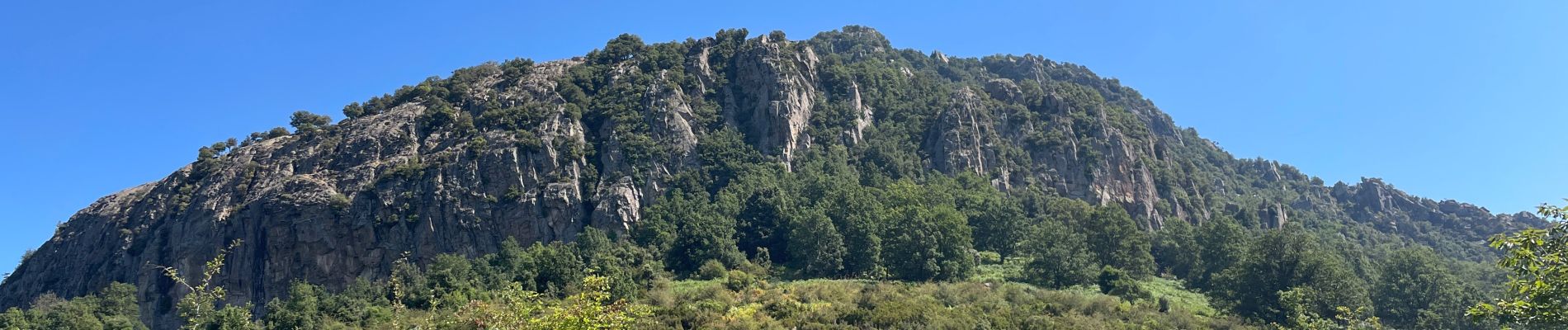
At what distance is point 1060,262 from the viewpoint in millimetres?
84750

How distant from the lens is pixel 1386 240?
160625 mm

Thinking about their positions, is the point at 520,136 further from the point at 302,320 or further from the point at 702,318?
the point at 702,318

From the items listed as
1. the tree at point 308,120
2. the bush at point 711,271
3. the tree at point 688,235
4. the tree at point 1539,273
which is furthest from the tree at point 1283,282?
the tree at point 308,120

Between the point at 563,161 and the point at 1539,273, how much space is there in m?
101

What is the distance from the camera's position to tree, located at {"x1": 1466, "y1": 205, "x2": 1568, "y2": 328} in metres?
21.4

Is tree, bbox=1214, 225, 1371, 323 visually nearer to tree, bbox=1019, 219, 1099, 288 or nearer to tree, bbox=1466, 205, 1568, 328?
tree, bbox=1019, 219, 1099, 288

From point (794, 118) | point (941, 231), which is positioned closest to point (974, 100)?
point (794, 118)

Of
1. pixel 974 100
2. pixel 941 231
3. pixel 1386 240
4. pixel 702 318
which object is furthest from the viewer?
pixel 1386 240

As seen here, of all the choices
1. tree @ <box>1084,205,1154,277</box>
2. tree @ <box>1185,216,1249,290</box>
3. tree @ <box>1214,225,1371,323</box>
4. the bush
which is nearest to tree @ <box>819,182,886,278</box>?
the bush

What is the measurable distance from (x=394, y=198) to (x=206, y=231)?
21.7 metres

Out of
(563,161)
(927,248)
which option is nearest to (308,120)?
(563,161)

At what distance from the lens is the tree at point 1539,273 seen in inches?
842

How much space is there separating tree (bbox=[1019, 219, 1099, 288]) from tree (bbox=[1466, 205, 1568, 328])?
201ft

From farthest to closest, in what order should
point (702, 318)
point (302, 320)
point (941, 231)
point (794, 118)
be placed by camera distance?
point (794, 118), point (941, 231), point (302, 320), point (702, 318)
